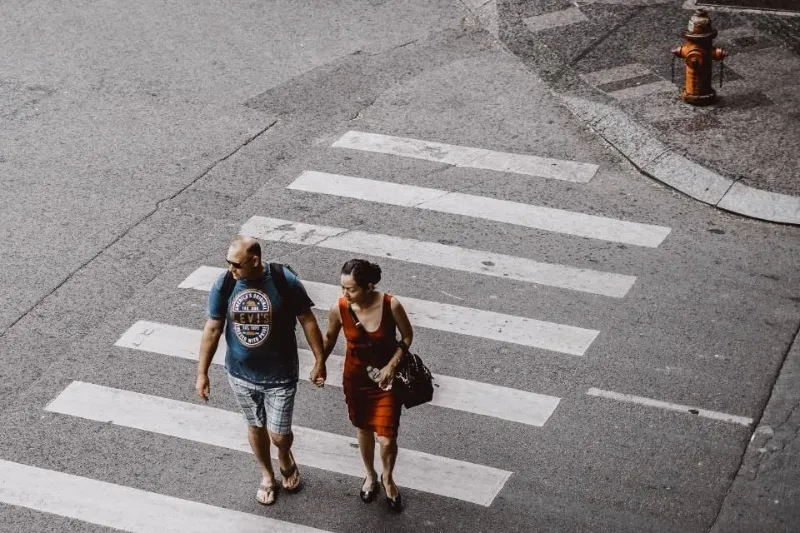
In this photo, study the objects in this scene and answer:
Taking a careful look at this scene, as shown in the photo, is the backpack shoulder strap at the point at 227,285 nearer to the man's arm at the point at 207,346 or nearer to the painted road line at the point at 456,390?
the man's arm at the point at 207,346

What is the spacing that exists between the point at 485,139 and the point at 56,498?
6386 mm

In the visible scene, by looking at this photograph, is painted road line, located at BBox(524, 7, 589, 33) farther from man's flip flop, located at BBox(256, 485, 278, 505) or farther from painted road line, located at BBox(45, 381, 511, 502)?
man's flip flop, located at BBox(256, 485, 278, 505)

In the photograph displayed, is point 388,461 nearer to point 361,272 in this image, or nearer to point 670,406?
point 361,272

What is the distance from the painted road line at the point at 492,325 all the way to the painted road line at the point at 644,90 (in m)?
4.32

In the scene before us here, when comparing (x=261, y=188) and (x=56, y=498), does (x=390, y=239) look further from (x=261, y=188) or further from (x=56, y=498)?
(x=56, y=498)

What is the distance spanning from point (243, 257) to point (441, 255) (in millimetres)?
3783

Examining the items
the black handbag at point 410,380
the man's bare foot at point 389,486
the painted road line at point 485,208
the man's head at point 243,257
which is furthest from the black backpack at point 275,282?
the painted road line at point 485,208

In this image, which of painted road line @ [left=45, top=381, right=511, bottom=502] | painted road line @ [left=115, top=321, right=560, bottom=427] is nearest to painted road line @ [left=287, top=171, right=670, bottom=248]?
painted road line @ [left=115, top=321, right=560, bottom=427]

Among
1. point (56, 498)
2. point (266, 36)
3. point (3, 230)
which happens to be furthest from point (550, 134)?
point (56, 498)

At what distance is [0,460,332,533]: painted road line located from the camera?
7.72 meters

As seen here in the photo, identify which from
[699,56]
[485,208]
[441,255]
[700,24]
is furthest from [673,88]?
[441,255]

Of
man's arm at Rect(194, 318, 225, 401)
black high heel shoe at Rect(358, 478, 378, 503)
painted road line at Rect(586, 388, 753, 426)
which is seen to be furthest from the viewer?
painted road line at Rect(586, 388, 753, 426)

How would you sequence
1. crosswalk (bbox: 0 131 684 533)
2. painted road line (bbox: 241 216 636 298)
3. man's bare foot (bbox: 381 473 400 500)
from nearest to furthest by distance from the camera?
1. man's bare foot (bbox: 381 473 400 500)
2. crosswalk (bbox: 0 131 684 533)
3. painted road line (bbox: 241 216 636 298)

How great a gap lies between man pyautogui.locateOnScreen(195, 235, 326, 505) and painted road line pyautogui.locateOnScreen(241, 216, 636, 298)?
3224 mm
